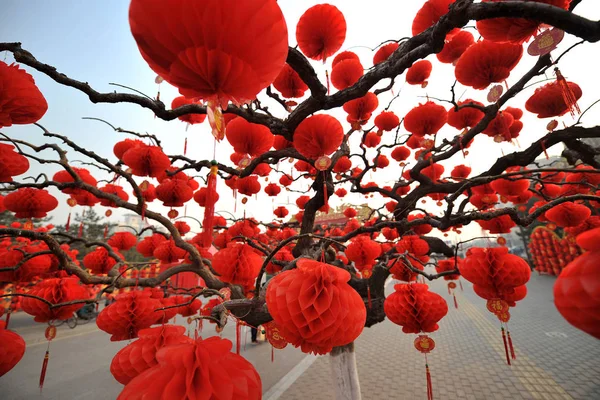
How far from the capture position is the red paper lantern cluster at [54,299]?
1.94 meters

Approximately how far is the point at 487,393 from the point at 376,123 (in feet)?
15.4

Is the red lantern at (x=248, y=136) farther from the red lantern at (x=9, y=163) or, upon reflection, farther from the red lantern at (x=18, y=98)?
the red lantern at (x=9, y=163)

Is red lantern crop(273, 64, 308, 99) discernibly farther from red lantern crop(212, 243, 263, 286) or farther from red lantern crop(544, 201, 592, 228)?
red lantern crop(544, 201, 592, 228)

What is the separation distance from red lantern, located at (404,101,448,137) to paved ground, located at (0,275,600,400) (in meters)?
4.20

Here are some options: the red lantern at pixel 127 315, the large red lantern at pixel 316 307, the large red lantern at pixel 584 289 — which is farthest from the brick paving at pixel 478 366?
the large red lantern at pixel 584 289

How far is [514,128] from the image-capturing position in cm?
285

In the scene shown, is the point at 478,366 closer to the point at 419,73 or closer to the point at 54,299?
the point at 419,73

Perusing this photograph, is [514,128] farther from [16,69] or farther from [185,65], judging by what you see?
[16,69]

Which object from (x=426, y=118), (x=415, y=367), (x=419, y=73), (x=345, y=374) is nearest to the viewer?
(x=426, y=118)

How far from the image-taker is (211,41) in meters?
A: 0.71

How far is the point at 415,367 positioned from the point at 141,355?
5.60 meters

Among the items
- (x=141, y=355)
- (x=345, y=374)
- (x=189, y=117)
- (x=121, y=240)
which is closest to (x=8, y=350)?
(x=141, y=355)

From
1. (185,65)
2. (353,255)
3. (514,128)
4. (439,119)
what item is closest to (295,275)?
(185,65)

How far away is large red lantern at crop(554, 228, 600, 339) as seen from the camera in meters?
0.59
